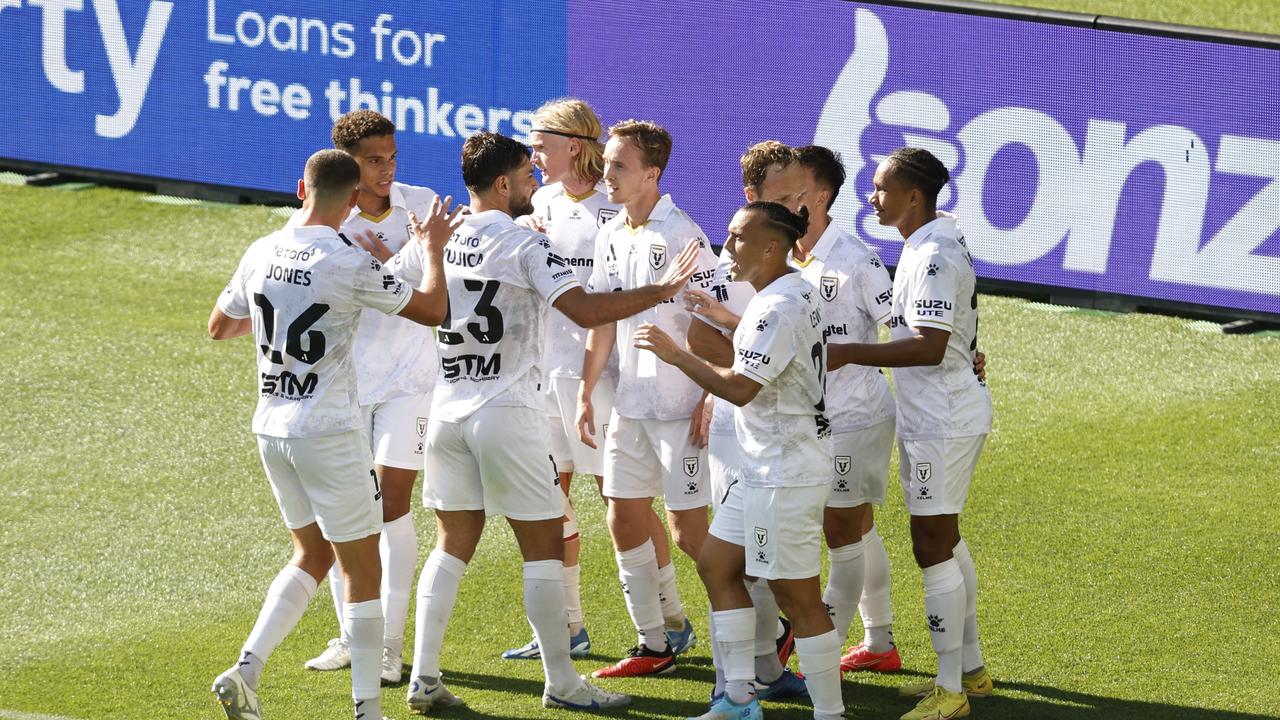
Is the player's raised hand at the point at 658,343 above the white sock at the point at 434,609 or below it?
above

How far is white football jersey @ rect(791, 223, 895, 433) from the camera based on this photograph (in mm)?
6887

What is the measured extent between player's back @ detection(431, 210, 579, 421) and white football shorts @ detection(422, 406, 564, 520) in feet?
0.20

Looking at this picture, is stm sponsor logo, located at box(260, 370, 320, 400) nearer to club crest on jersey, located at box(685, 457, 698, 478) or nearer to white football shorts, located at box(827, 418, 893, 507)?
club crest on jersey, located at box(685, 457, 698, 478)

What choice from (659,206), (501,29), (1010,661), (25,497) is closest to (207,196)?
(501,29)

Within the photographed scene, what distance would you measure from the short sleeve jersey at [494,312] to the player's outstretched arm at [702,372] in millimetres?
556

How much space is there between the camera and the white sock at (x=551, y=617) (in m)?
6.67

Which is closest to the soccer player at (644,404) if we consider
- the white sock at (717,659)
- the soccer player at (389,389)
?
the white sock at (717,659)

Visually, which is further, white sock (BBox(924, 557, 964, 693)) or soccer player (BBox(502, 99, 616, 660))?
soccer player (BBox(502, 99, 616, 660))

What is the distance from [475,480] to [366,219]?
1.34 metres

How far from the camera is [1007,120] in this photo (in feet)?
38.5

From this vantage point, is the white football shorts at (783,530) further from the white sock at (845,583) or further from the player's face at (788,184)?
the player's face at (788,184)

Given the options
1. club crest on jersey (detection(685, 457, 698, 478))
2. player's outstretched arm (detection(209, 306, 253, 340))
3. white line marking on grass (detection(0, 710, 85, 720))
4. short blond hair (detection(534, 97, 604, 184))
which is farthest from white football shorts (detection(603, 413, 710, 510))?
white line marking on grass (detection(0, 710, 85, 720))

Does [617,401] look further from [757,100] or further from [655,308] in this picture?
[757,100]

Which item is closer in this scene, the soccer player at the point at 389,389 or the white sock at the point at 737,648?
the white sock at the point at 737,648
